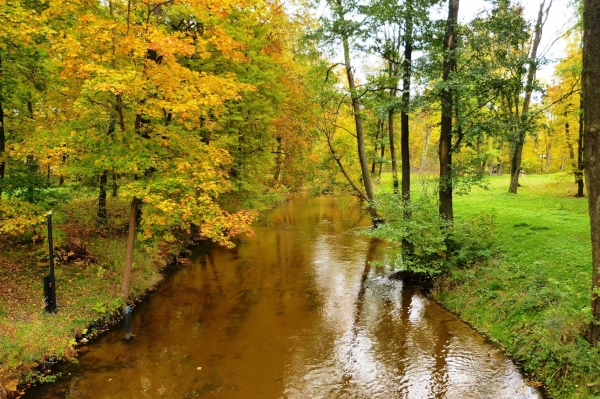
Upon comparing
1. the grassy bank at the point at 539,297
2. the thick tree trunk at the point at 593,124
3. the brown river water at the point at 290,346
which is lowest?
the brown river water at the point at 290,346

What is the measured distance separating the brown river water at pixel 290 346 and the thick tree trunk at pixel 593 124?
6.67 ft

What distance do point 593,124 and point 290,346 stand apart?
6.75 m

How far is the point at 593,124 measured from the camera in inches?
212

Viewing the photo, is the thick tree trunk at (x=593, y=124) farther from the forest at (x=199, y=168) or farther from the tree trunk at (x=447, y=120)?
the tree trunk at (x=447, y=120)

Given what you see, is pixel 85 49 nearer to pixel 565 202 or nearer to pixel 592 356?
pixel 592 356

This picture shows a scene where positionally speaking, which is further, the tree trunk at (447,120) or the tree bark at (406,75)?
the tree bark at (406,75)

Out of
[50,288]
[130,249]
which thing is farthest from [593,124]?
[50,288]

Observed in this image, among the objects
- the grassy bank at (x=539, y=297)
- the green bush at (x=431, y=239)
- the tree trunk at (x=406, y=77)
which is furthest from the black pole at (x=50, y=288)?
the tree trunk at (x=406, y=77)

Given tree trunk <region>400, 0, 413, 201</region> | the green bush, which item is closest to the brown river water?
the green bush

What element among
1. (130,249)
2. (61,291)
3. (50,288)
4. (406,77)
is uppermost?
(406,77)

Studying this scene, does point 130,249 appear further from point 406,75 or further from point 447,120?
point 447,120

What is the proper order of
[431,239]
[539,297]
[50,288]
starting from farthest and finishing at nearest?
1. [431,239]
2. [50,288]
3. [539,297]

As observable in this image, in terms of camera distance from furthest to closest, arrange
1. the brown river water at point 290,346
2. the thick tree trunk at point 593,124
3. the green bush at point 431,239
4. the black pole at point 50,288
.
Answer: the green bush at point 431,239 < the black pole at point 50,288 < the brown river water at point 290,346 < the thick tree trunk at point 593,124

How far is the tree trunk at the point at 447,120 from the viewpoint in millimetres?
9648
